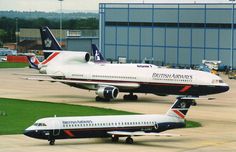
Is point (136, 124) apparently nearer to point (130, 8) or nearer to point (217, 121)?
point (217, 121)

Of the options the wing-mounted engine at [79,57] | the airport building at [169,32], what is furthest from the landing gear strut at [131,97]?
the airport building at [169,32]

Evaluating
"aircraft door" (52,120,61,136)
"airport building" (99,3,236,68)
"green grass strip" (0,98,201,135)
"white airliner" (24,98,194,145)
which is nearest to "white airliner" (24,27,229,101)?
"green grass strip" (0,98,201,135)

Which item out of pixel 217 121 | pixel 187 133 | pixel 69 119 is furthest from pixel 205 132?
pixel 69 119

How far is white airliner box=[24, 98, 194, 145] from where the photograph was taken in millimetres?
56375

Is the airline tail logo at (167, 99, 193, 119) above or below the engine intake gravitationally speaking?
above

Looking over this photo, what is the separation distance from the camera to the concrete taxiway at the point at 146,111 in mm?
58000

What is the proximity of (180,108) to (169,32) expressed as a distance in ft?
337

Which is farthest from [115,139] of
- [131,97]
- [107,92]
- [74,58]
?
[74,58]

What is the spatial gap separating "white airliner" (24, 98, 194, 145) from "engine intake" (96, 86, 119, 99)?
1177 inches

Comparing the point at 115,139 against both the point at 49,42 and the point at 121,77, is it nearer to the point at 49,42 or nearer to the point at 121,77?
the point at 121,77

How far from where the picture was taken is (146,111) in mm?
83375

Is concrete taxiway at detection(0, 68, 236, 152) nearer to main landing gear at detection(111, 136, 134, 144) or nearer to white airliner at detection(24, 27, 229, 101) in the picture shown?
main landing gear at detection(111, 136, 134, 144)

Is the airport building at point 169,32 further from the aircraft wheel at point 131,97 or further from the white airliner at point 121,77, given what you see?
the aircraft wheel at point 131,97

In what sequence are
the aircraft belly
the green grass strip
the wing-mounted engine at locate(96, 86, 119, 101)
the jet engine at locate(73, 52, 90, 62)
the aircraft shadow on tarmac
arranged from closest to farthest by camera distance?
the aircraft shadow on tarmac
the green grass strip
the aircraft belly
the wing-mounted engine at locate(96, 86, 119, 101)
the jet engine at locate(73, 52, 90, 62)
